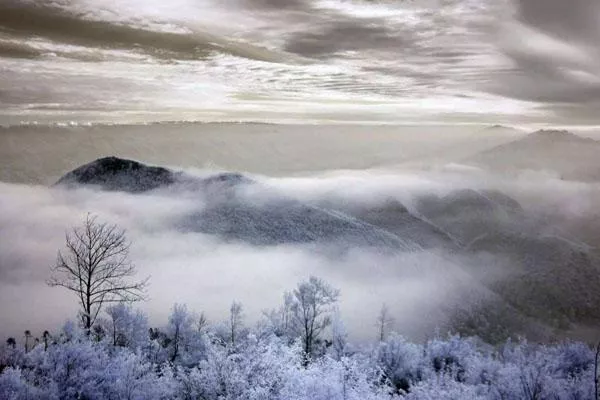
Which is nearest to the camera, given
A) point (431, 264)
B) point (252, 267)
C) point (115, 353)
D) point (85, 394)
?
point (85, 394)

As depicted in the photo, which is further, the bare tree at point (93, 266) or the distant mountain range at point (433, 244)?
the distant mountain range at point (433, 244)

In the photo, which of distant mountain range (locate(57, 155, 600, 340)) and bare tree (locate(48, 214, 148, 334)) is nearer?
bare tree (locate(48, 214, 148, 334))

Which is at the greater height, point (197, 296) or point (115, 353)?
point (115, 353)

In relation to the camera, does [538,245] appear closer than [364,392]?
No

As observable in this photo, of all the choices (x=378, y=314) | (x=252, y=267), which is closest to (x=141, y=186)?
(x=252, y=267)

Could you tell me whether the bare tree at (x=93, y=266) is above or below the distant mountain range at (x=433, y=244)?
above

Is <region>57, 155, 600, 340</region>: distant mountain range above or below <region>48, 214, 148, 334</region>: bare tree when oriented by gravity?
below

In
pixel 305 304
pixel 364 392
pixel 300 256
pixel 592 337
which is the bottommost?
pixel 592 337

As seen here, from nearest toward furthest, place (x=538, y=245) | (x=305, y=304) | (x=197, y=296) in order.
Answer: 1. (x=305, y=304)
2. (x=197, y=296)
3. (x=538, y=245)

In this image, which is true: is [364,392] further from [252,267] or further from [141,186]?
[141,186]

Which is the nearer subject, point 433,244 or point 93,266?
point 93,266

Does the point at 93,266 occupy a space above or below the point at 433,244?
above
